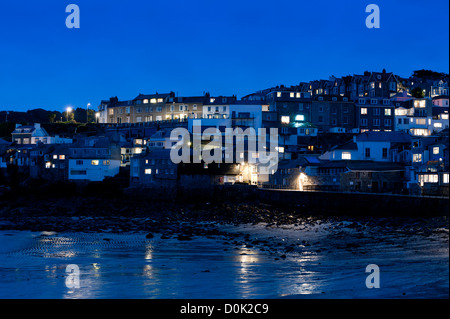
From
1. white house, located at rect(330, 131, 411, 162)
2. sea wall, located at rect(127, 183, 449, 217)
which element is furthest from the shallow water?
white house, located at rect(330, 131, 411, 162)

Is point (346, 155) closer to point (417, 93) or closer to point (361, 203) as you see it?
point (361, 203)

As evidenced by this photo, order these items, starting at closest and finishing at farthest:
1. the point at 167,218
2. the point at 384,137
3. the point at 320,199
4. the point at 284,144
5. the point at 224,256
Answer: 1. the point at 224,256
2. the point at 167,218
3. the point at 320,199
4. the point at 384,137
5. the point at 284,144

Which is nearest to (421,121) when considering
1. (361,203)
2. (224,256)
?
(361,203)

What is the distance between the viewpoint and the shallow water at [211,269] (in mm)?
17188

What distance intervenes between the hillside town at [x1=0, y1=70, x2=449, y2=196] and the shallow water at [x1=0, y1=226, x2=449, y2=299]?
2083 centimetres

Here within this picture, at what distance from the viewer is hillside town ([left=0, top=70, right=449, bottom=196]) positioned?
51062 mm

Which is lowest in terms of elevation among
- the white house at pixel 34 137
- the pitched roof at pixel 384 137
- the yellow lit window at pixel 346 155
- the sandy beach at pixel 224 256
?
the sandy beach at pixel 224 256

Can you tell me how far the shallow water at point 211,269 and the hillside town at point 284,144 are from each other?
20825mm

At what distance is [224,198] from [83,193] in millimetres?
18290

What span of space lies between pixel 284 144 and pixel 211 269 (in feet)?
167

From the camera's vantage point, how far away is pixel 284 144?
7075cm

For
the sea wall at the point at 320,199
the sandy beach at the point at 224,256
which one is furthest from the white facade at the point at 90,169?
the sandy beach at the point at 224,256

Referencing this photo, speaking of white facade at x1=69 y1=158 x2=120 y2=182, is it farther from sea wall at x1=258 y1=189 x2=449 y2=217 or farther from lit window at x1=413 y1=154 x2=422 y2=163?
lit window at x1=413 y1=154 x2=422 y2=163

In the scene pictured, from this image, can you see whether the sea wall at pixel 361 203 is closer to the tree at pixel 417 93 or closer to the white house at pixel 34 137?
the white house at pixel 34 137
